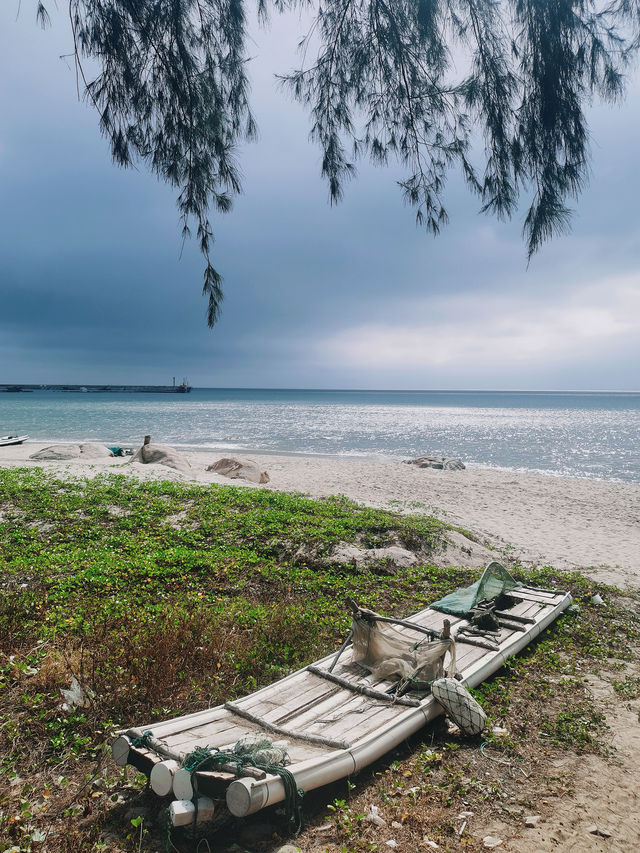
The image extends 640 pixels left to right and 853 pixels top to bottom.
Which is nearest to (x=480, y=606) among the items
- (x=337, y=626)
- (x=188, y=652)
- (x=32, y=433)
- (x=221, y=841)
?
(x=337, y=626)

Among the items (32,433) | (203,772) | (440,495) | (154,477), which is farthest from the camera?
(32,433)

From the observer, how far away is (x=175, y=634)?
5711 millimetres

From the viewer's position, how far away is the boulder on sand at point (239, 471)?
69.6ft

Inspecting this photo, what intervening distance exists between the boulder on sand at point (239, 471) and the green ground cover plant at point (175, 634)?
8573 millimetres

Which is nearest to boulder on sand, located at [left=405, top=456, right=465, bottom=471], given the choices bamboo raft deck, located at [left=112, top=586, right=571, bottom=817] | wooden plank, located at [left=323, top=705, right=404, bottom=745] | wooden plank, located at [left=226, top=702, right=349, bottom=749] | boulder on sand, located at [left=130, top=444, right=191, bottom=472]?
boulder on sand, located at [left=130, top=444, right=191, bottom=472]

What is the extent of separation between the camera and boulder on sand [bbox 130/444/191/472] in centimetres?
2088

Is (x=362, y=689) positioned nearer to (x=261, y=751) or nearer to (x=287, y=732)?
(x=287, y=732)

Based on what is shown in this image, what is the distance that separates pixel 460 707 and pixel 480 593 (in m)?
2.89

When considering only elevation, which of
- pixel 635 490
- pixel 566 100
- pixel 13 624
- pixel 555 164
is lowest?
pixel 635 490

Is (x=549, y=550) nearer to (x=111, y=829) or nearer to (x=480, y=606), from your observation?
(x=480, y=606)

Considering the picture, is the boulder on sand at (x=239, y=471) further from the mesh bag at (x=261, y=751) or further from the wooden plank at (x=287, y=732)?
the mesh bag at (x=261, y=751)

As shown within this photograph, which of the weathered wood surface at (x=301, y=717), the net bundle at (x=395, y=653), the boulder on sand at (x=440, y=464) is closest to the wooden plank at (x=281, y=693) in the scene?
the weathered wood surface at (x=301, y=717)

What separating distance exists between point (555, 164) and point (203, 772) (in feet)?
16.8

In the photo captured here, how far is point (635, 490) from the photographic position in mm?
24297
